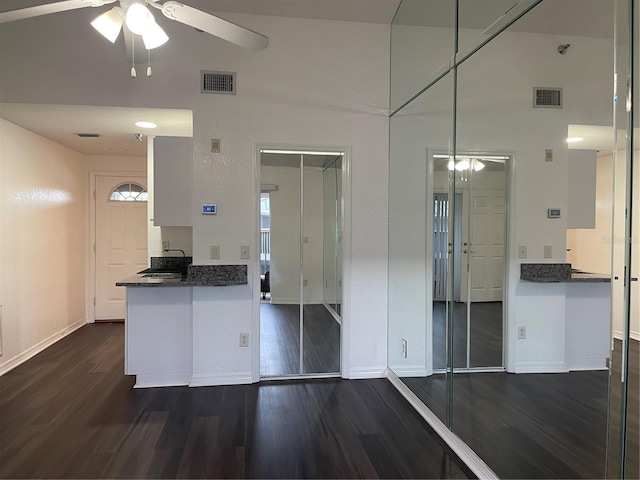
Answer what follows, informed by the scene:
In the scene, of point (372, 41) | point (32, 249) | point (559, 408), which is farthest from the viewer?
point (32, 249)

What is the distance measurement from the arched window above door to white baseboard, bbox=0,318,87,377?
72.3 inches

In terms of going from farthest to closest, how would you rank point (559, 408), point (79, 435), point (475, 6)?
1. point (79, 435)
2. point (475, 6)
3. point (559, 408)

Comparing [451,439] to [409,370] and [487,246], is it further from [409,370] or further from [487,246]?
[487,246]

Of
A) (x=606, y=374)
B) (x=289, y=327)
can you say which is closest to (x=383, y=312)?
(x=289, y=327)

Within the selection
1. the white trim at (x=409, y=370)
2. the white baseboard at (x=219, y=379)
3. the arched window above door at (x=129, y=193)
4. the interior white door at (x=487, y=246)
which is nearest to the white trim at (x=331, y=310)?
the white trim at (x=409, y=370)

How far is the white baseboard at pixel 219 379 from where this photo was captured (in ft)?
11.4

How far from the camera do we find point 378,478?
86.4 inches

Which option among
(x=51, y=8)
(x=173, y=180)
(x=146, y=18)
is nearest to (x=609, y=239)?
(x=146, y=18)

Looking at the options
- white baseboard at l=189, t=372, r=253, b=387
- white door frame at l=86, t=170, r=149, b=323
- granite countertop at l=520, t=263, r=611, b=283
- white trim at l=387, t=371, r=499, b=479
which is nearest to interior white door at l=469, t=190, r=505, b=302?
granite countertop at l=520, t=263, r=611, b=283

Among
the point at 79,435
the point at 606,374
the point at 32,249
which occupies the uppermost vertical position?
the point at 32,249

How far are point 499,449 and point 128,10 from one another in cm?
289

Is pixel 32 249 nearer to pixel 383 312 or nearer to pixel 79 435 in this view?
pixel 79 435

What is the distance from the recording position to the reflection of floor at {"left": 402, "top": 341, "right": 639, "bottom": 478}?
148 cm

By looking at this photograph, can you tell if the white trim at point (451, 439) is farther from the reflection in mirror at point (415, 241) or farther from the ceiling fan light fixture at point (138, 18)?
the ceiling fan light fixture at point (138, 18)
